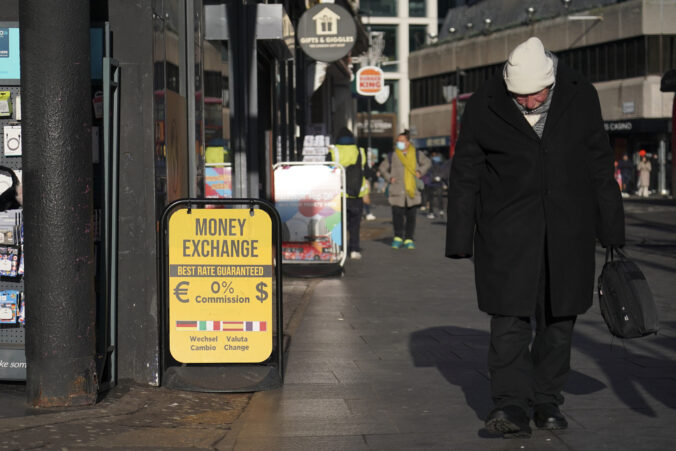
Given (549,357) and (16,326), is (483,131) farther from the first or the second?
(16,326)

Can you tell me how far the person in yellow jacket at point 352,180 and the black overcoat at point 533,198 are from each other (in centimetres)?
1000

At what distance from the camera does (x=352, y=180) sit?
15859 mm

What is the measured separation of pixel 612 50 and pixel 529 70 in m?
55.3

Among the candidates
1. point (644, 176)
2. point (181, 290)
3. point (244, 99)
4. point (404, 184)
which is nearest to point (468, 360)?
point (181, 290)

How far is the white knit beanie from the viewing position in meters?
5.34

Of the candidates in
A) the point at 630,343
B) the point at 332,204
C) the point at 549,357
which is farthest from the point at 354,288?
Result: the point at 549,357

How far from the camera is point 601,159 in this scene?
5.51 metres

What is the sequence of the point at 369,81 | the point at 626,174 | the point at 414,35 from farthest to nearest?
1. the point at 414,35
2. the point at 626,174
3. the point at 369,81

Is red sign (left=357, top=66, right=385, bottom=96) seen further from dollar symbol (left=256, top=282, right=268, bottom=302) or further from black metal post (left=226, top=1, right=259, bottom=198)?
dollar symbol (left=256, top=282, right=268, bottom=302)

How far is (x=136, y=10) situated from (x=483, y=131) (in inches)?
87.1

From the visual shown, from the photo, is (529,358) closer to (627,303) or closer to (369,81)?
(627,303)

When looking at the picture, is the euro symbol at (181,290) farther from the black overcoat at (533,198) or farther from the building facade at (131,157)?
the black overcoat at (533,198)

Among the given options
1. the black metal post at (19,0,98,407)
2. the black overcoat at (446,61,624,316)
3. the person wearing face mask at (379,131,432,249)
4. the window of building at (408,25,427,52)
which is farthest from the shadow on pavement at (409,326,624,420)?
the window of building at (408,25,427,52)

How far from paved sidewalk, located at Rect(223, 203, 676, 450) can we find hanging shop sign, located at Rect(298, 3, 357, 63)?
7.65 m
